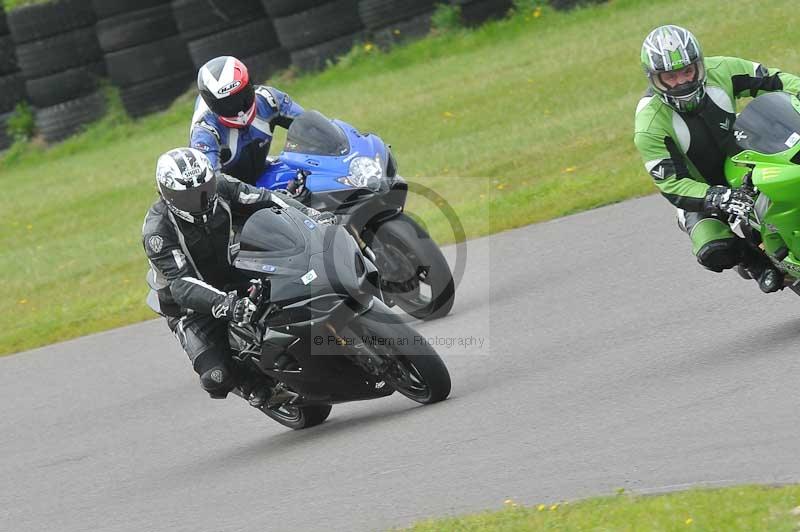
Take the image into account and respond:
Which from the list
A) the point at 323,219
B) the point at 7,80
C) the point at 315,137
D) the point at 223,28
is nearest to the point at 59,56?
the point at 7,80

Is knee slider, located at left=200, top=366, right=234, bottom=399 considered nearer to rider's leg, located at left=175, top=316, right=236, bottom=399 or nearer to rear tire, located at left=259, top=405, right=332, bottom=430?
rider's leg, located at left=175, top=316, right=236, bottom=399

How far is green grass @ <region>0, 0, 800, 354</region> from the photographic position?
13.1 meters

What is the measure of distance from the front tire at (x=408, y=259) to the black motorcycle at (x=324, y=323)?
5.79 ft

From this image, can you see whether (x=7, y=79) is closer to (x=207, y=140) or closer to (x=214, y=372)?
(x=207, y=140)

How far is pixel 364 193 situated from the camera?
8977 millimetres

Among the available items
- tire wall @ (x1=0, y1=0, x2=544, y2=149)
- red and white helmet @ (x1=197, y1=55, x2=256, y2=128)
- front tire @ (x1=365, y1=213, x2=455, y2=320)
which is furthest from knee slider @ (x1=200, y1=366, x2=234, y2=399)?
tire wall @ (x1=0, y1=0, x2=544, y2=149)

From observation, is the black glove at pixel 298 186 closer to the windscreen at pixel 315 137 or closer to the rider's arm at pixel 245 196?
the windscreen at pixel 315 137

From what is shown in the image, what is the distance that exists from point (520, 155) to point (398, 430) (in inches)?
330

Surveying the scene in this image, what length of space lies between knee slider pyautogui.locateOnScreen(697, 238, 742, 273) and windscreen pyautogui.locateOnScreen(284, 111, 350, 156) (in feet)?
9.56

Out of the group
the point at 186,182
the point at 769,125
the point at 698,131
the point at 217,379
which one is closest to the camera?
the point at 769,125

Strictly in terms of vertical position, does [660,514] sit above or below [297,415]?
above

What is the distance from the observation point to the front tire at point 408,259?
904 cm

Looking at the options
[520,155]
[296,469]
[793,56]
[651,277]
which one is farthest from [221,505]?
[793,56]

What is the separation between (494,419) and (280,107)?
3900mm
